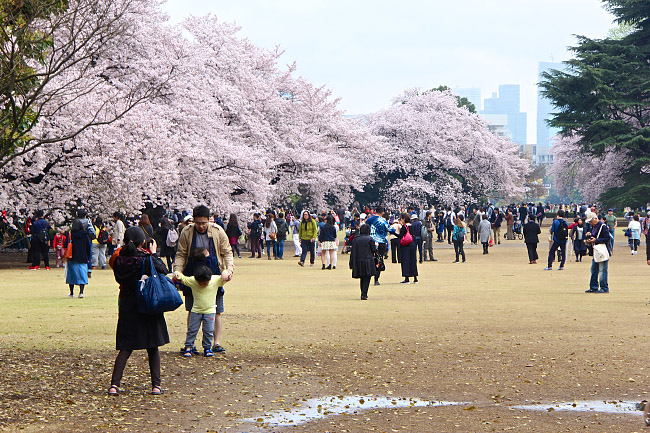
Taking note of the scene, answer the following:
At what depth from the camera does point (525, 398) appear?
309 inches

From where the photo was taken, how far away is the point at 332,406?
300 inches

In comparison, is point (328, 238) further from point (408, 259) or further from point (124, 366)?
point (124, 366)

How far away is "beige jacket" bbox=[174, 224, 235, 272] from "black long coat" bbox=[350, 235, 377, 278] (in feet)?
23.3

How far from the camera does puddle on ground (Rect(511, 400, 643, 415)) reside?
732cm

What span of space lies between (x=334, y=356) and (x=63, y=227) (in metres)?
20.4

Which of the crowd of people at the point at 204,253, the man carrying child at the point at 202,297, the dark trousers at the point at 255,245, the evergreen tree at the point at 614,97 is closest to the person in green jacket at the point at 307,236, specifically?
the crowd of people at the point at 204,253

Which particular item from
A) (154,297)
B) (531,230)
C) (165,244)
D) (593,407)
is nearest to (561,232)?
(531,230)

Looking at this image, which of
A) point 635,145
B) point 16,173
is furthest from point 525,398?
point 635,145

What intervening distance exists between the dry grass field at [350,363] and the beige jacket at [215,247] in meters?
1.09

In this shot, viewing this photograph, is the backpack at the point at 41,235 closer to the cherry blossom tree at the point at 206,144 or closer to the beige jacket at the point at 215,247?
the cherry blossom tree at the point at 206,144

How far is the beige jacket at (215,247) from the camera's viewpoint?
10125mm

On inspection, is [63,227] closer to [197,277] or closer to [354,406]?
[197,277]

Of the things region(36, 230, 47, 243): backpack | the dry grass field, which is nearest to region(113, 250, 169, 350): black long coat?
the dry grass field

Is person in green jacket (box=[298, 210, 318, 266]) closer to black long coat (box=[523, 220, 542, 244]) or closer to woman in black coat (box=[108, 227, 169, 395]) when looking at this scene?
black long coat (box=[523, 220, 542, 244])
